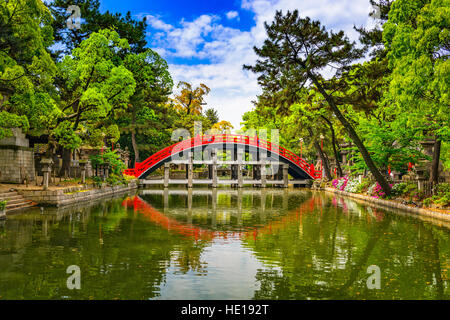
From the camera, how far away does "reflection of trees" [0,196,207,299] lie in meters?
6.16

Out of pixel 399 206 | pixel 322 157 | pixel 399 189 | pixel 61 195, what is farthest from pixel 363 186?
pixel 61 195

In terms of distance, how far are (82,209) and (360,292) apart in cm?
1458

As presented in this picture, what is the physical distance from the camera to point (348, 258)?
336 inches

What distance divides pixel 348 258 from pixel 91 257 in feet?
19.5

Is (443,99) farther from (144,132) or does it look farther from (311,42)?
(144,132)

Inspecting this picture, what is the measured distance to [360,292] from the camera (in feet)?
20.1

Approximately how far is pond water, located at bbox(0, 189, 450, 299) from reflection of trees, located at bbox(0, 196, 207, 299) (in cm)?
2

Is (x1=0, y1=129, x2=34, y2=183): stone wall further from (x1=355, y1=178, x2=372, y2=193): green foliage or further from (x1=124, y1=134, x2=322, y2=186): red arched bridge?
(x1=355, y1=178, x2=372, y2=193): green foliage

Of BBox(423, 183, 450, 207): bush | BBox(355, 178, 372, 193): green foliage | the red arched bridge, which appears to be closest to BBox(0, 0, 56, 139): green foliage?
the red arched bridge

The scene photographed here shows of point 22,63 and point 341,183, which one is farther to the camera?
point 341,183

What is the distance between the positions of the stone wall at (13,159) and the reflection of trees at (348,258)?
629 inches

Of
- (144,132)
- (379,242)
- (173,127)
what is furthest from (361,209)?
(173,127)

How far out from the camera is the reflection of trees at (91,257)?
242 inches

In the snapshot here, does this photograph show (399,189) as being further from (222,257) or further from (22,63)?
(22,63)
